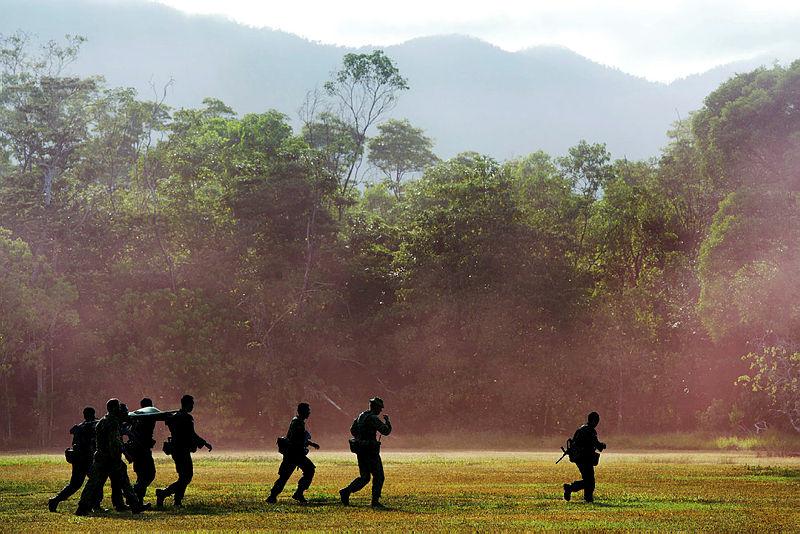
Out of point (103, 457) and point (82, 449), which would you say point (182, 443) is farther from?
point (82, 449)

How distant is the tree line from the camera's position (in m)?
62.3

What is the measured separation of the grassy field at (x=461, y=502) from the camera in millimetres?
17906

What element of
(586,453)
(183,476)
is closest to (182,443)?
(183,476)

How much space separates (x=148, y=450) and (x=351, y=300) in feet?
159

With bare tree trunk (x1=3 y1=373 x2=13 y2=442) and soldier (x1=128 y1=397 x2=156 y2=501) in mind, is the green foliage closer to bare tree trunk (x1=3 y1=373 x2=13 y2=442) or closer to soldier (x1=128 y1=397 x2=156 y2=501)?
soldier (x1=128 y1=397 x2=156 y2=501)

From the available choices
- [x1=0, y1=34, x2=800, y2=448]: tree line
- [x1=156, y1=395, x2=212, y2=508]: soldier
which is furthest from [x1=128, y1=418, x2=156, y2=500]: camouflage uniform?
[x1=0, y1=34, x2=800, y2=448]: tree line

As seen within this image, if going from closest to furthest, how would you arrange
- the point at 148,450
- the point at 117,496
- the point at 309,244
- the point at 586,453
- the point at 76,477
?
the point at 117,496 → the point at 76,477 → the point at 148,450 → the point at 586,453 → the point at 309,244

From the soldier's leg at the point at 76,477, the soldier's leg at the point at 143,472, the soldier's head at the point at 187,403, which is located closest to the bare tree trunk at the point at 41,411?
the soldier's leg at the point at 76,477

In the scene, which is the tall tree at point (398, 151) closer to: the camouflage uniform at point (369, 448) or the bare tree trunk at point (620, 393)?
the bare tree trunk at point (620, 393)

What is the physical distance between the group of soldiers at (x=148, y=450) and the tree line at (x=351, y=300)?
129 feet

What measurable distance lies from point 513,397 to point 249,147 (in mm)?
24067

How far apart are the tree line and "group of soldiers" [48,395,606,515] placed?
129 feet

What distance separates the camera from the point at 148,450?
2162cm

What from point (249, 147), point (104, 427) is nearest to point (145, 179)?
point (249, 147)
